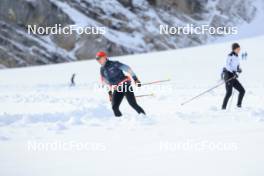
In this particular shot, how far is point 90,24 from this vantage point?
73688 millimetres

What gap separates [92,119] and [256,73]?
2749 centimetres

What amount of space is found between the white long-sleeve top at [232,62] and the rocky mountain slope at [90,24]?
54.5 metres

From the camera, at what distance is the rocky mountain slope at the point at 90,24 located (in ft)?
216
